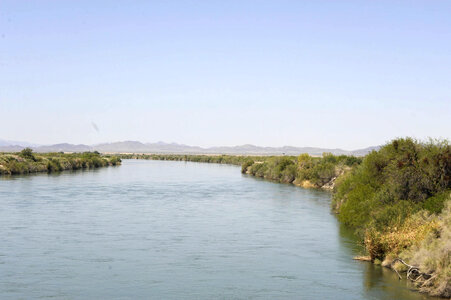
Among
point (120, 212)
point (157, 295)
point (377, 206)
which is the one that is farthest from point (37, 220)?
point (377, 206)

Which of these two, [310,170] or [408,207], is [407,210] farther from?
[310,170]

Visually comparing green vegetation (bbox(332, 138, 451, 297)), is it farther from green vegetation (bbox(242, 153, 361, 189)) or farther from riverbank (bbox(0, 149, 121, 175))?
riverbank (bbox(0, 149, 121, 175))

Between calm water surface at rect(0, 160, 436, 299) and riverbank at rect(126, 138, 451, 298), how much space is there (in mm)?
896

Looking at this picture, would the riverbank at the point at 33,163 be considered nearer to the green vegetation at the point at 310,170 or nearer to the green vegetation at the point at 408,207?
the green vegetation at the point at 310,170

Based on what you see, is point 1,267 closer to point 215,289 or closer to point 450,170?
point 215,289

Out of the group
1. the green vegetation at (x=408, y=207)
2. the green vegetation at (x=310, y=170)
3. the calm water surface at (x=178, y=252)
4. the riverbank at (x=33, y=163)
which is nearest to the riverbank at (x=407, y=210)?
the green vegetation at (x=408, y=207)

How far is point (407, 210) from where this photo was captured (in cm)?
2480

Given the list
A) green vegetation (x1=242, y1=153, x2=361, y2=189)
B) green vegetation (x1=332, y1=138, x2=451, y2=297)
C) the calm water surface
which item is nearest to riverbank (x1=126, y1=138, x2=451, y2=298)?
green vegetation (x1=332, y1=138, x2=451, y2=297)

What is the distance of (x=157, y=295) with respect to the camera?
18391 millimetres

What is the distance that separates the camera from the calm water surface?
1906 centimetres

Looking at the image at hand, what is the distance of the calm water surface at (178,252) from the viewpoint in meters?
19.1

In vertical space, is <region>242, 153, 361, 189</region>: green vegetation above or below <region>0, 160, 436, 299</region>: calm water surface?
above

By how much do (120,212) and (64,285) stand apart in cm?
1806

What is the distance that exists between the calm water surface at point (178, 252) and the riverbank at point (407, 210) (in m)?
0.90
